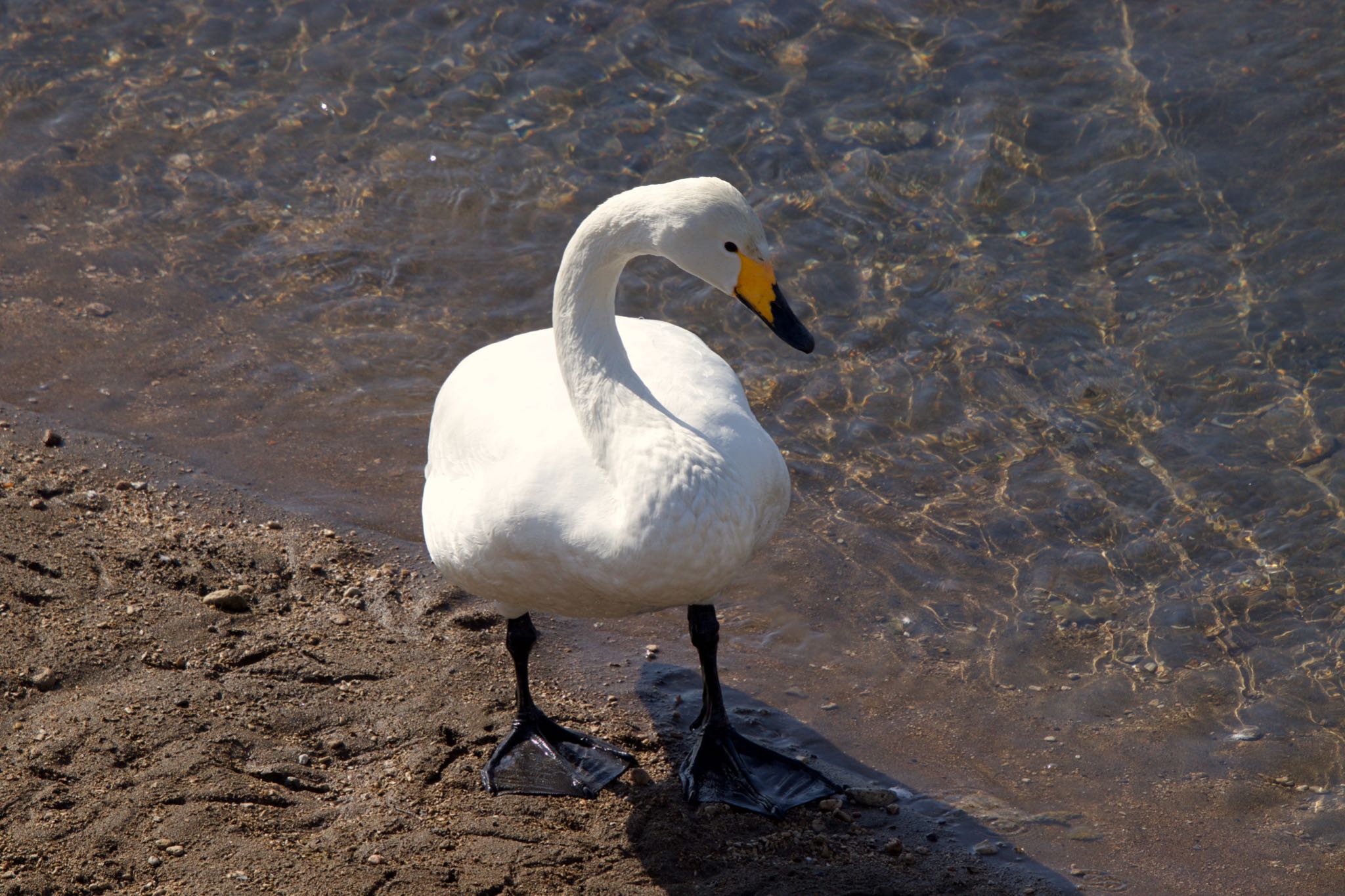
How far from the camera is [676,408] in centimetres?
404

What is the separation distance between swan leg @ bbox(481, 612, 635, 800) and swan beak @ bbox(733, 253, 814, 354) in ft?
4.52

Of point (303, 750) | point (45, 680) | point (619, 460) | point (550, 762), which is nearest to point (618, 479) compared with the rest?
point (619, 460)

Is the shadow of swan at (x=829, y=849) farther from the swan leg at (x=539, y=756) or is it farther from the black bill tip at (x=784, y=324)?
the black bill tip at (x=784, y=324)

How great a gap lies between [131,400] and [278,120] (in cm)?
288

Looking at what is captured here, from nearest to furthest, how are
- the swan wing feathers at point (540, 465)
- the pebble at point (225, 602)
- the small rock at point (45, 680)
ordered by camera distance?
1. the swan wing feathers at point (540, 465)
2. the small rock at point (45, 680)
3. the pebble at point (225, 602)

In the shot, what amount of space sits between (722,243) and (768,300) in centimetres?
23

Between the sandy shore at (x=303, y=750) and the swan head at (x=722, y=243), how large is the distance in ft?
5.41

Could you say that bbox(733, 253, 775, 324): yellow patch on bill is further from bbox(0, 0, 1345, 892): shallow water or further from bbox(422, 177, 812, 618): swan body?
bbox(0, 0, 1345, 892): shallow water

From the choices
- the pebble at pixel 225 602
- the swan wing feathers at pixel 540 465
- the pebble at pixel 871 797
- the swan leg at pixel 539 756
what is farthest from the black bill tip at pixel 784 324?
the pebble at pixel 225 602

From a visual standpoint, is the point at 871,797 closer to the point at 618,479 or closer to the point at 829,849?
the point at 829,849

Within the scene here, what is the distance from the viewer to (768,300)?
150 inches

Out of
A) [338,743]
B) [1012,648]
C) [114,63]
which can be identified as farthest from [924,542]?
[114,63]

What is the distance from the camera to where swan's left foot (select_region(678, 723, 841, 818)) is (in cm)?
420

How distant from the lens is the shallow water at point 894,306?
4824 mm
